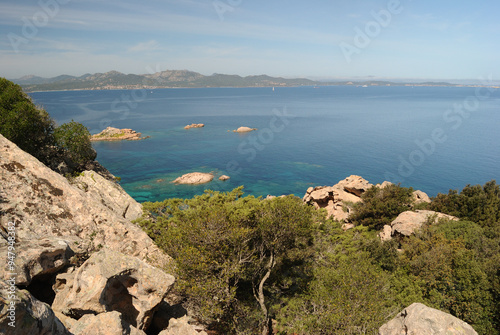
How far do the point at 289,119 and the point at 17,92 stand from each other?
497ft

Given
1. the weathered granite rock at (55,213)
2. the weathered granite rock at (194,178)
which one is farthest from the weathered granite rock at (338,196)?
the weathered granite rock at (55,213)

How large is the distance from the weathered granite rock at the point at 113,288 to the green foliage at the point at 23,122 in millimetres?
24817

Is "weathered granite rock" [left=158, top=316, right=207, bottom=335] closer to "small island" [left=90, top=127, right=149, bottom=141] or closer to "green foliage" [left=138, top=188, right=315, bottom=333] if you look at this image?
"green foliage" [left=138, top=188, right=315, bottom=333]

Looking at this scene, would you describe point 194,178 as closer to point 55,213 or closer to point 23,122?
point 23,122

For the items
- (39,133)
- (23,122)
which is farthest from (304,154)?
(23,122)

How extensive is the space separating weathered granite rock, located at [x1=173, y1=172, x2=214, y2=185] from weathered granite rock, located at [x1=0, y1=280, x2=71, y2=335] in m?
67.1

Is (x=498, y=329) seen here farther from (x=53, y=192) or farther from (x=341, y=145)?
(x=341, y=145)

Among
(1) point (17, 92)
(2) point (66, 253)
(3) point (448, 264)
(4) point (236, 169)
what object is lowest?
(4) point (236, 169)

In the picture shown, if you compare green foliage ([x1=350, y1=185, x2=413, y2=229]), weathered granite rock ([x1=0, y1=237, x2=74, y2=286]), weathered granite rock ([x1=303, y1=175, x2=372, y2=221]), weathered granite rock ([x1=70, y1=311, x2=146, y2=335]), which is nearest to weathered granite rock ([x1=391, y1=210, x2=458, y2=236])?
green foliage ([x1=350, y1=185, x2=413, y2=229])

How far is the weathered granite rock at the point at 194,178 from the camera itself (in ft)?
251

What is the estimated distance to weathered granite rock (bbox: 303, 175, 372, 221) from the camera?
49528mm

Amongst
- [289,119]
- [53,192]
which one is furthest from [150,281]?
[289,119]

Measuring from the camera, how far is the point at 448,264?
2530cm

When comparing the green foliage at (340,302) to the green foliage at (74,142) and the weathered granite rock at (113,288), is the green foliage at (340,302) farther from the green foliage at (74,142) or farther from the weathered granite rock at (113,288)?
the green foliage at (74,142)
